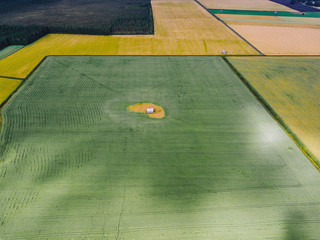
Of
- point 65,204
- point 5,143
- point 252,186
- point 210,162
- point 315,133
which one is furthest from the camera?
point 315,133

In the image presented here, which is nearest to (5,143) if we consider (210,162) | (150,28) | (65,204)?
(65,204)

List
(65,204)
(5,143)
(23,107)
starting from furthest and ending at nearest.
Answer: (23,107) < (5,143) < (65,204)

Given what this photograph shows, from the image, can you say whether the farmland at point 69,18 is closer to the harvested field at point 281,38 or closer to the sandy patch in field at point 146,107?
the harvested field at point 281,38

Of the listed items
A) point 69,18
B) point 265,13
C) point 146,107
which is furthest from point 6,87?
point 265,13

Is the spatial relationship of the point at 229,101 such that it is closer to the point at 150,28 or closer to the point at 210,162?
the point at 210,162

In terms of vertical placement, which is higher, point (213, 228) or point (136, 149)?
point (136, 149)

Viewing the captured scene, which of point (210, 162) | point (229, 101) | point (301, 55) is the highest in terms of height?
point (301, 55)
